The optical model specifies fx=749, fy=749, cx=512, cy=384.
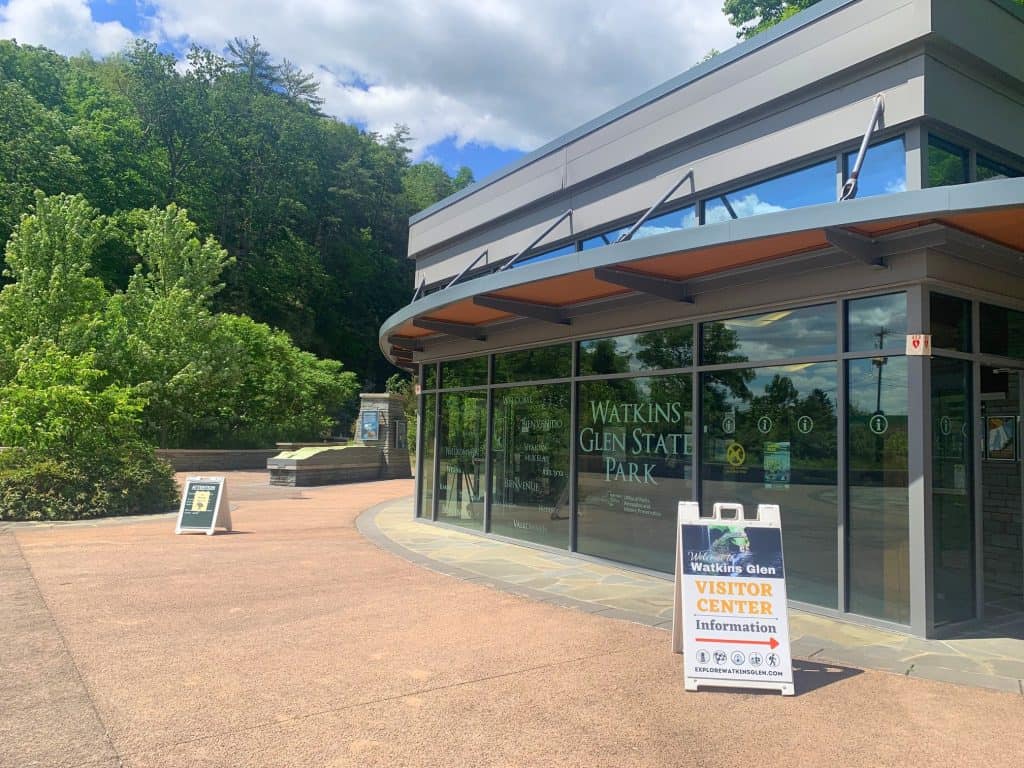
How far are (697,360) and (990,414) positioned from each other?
3.04 meters

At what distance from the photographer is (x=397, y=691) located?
4750mm

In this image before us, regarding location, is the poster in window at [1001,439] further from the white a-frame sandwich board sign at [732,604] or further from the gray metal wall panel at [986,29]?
the white a-frame sandwich board sign at [732,604]

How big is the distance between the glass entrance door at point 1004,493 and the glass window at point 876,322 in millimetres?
1698

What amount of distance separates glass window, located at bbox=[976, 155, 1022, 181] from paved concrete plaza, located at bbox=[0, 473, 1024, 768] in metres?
5.08

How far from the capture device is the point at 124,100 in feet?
138

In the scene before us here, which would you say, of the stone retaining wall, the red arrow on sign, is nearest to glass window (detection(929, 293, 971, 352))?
the red arrow on sign

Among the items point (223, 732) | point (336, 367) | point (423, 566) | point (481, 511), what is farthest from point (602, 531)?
point (336, 367)

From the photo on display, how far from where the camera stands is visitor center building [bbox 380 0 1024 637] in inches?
252

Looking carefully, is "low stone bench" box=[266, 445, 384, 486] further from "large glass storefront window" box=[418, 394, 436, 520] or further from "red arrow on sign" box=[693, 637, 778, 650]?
"red arrow on sign" box=[693, 637, 778, 650]

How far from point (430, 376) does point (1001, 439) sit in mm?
8949

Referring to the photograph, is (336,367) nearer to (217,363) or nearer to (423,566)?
(217,363)

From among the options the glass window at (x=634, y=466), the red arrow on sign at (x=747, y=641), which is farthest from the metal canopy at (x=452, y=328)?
the red arrow on sign at (x=747, y=641)

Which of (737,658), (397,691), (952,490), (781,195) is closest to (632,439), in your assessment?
(781,195)

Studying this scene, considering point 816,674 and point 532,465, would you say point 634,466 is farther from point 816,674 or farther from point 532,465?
point 816,674
